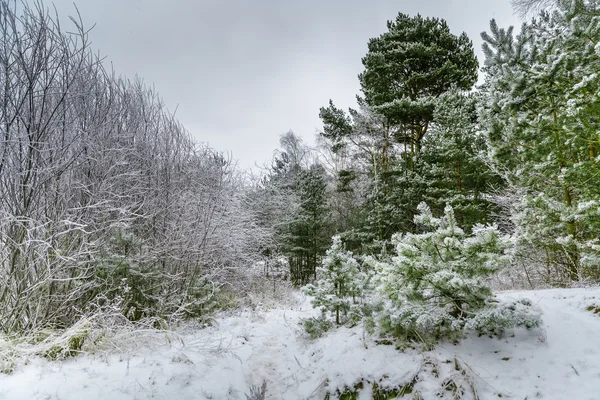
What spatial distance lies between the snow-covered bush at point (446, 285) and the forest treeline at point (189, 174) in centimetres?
22

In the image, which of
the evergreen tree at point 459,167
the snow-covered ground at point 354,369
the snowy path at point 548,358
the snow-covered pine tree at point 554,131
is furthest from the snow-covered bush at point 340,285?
the evergreen tree at point 459,167

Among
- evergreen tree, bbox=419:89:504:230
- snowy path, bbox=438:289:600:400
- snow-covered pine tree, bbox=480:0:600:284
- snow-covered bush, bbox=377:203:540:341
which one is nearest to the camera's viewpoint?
snowy path, bbox=438:289:600:400

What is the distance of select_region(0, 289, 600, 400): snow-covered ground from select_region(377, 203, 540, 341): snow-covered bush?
0.89 ft

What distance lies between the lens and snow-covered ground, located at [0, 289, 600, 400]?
2600 mm

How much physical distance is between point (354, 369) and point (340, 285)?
133 cm

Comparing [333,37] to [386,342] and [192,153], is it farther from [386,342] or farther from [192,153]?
[386,342]

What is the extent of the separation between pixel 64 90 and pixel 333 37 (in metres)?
9.79

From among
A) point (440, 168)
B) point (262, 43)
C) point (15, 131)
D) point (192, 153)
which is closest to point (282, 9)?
point (262, 43)

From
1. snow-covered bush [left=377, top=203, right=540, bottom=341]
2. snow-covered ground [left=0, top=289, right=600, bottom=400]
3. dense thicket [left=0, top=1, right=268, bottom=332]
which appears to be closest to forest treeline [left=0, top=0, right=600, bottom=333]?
dense thicket [left=0, top=1, right=268, bottom=332]

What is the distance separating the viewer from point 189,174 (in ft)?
23.3

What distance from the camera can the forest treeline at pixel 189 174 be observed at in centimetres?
348

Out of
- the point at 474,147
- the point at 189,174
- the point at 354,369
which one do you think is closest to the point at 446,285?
the point at 354,369

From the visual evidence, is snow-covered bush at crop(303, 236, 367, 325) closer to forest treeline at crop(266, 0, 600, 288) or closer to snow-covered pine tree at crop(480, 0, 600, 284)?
forest treeline at crop(266, 0, 600, 288)

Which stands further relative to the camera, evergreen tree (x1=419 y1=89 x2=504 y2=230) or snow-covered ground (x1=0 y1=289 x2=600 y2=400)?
evergreen tree (x1=419 y1=89 x2=504 y2=230)
